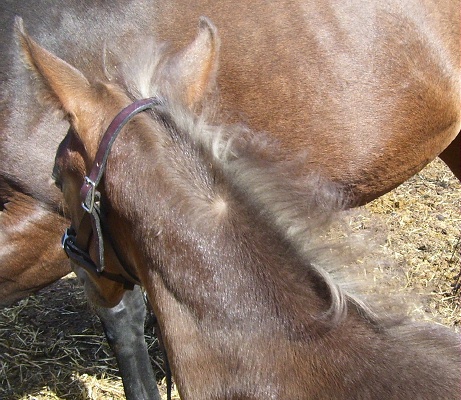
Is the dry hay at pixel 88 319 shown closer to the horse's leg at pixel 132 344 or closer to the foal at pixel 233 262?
the horse's leg at pixel 132 344

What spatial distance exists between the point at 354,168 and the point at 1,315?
2.19 meters

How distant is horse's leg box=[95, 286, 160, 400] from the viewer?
3.04 meters

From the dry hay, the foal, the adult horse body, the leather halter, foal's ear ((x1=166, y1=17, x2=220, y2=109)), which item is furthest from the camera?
the dry hay

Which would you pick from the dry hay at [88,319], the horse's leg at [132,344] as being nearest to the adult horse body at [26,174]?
the horse's leg at [132,344]

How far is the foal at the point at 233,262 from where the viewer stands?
4.85 ft

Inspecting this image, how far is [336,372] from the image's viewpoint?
1473mm

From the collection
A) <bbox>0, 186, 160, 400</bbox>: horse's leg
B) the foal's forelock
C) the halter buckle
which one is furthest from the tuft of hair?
<bbox>0, 186, 160, 400</bbox>: horse's leg

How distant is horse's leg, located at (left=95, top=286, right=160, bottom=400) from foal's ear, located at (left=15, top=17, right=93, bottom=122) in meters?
1.43

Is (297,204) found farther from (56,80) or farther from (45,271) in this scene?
(45,271)

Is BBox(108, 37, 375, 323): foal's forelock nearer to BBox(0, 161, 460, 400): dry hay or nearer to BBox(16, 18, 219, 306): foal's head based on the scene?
BBox(16, 18, 219, 306): foal's head

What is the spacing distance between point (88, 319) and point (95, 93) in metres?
2.32

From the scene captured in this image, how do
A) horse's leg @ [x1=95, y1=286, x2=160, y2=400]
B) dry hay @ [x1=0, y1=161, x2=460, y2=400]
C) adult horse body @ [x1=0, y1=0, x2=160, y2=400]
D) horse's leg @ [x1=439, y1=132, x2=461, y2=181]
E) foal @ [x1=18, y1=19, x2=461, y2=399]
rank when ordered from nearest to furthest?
foal @ [x1=18, y1=19, x2=461, y2=399], adult horse body @ [x1=0, y1=0, x2=160, y2=400], horse's leg @ [x1=95, y1=286, x2=160, y2=400], dry hay @ [x1=0, y1=161, x2=460, y2=400], horse's leg @ [x1=439, y1=132, x2=461, y2=181]

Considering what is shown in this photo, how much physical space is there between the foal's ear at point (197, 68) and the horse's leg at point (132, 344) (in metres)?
1.35

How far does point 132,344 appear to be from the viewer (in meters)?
3.07
